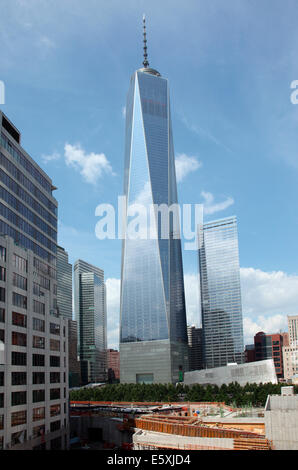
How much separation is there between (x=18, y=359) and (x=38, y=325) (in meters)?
10.3

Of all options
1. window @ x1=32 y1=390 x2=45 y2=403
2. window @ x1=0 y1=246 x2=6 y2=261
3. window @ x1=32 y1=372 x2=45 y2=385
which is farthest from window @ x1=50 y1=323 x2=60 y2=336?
window @ x1=0 y1=246 x2=6 y2=261

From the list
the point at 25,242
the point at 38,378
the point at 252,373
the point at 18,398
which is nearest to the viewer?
the point at 18,398

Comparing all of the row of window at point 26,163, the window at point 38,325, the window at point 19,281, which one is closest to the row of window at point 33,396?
the window at point 38,325

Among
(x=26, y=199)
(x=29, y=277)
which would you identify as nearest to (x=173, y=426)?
(x=29, y=277)

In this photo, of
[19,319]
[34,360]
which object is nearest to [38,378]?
[34,360]

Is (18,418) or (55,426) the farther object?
(55,426)

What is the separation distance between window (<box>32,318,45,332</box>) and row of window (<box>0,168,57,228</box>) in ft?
69.3

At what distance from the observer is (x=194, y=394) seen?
155125mm

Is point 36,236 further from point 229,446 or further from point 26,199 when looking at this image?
point 229,446

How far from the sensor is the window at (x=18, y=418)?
68.8m

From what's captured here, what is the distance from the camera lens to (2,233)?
73.4 meters

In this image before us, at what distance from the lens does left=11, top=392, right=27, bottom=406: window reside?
6944cm

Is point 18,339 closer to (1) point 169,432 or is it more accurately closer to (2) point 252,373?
(1) point 169,432

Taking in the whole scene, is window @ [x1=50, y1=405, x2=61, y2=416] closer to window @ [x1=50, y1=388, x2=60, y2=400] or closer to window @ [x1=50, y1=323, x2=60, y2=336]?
window @ [x1=50, y1=388, x2=60, y2=400]
